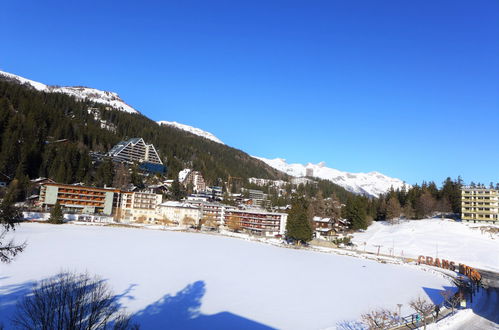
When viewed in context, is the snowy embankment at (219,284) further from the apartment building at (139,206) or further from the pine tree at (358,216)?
the apartment building at (139,206)

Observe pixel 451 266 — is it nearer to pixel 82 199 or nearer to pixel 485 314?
pixel 485 314

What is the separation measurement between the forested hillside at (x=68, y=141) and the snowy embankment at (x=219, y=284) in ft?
141

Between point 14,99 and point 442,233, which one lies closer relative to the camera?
point 442,233

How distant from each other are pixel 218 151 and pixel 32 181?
115 meters

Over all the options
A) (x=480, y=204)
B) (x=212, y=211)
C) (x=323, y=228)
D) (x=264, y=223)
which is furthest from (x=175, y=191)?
(x=480, y=204)

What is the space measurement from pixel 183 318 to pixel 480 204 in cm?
7346

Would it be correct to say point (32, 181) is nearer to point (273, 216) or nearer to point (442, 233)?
point (273, 216)

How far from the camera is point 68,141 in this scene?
94.2m

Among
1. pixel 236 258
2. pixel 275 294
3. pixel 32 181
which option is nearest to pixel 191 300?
pixel 275 294

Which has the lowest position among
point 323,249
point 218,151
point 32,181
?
point 323,249

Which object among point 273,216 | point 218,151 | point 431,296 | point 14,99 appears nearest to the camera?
point 431,296

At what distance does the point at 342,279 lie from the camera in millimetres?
30781

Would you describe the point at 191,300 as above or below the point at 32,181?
below

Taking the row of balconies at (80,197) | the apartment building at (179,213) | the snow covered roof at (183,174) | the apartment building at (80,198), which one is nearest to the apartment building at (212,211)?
the apartment building at (179,213)
